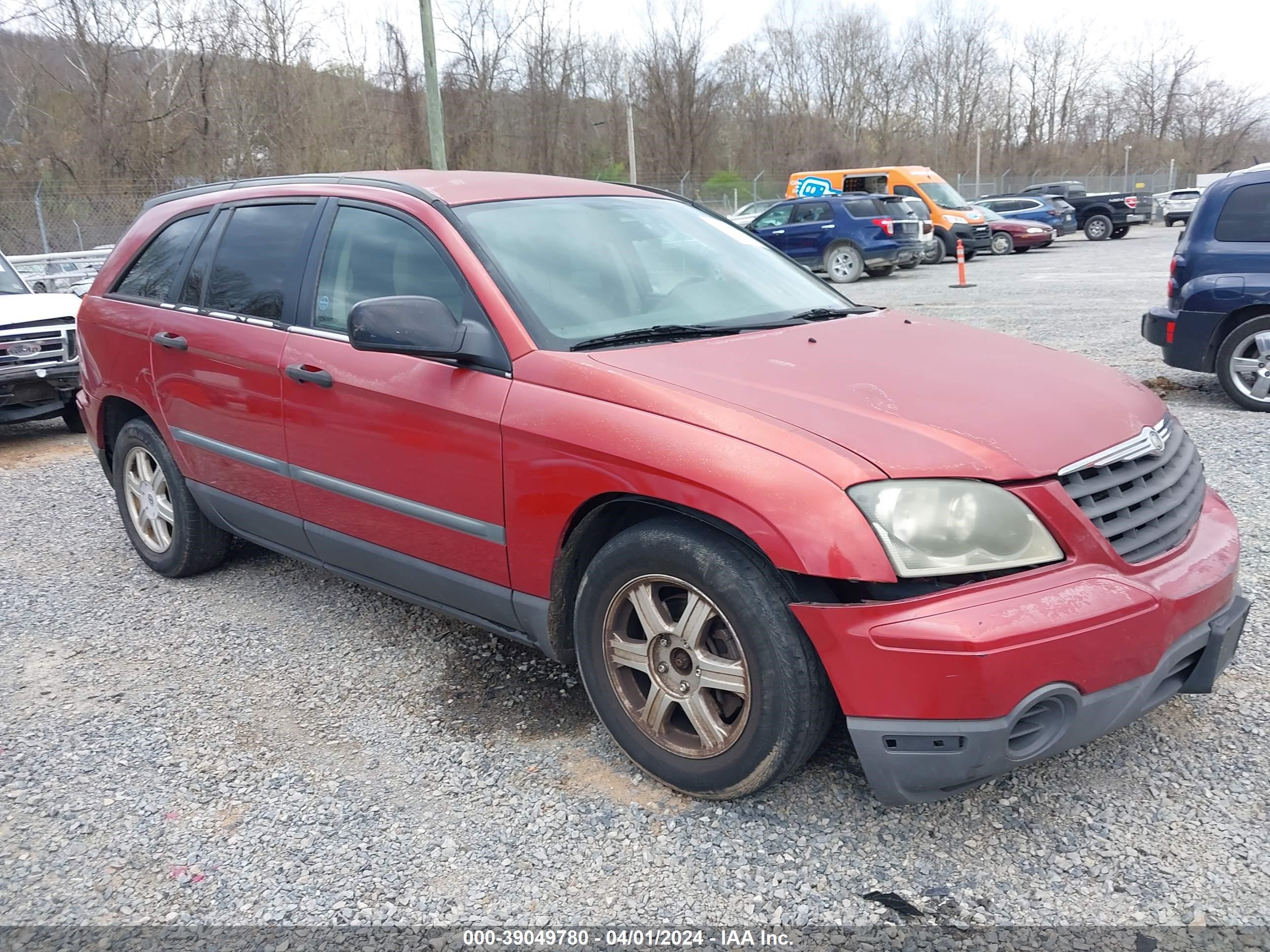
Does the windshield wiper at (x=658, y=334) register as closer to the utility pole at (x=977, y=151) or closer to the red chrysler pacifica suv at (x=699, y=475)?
the red chrysler pacifica suv at (x=699, y=475)

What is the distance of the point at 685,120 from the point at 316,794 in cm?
5207

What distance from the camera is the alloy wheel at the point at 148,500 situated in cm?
477

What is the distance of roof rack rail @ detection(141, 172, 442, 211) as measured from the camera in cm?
356

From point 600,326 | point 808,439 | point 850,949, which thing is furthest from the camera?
point 600,326

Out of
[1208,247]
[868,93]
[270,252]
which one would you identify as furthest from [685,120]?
[270,252]

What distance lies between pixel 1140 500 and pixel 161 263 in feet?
13.7

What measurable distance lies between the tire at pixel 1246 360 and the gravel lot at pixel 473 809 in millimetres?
3592

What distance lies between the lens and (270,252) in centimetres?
403

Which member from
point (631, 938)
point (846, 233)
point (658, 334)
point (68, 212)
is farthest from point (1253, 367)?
point (68, 212)

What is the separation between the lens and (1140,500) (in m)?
2.64

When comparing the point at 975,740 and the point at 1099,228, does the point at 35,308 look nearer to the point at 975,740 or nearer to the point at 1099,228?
the point at 975,740

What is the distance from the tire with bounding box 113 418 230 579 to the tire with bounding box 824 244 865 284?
1657 centimetres

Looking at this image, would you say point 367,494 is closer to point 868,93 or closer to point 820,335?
point 820,335

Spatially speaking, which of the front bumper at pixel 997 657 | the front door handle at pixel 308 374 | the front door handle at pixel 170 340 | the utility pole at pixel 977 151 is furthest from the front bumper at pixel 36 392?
the utility pole at pixel 977 151
